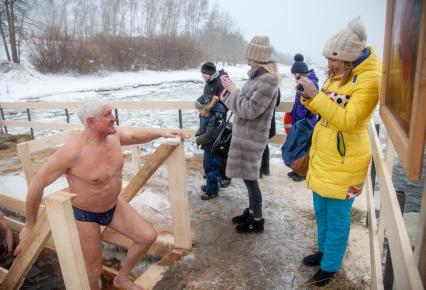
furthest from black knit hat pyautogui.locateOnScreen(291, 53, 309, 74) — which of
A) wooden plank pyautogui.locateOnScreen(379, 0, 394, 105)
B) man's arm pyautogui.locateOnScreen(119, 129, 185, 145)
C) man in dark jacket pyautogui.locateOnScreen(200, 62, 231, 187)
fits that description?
wooden plank pyautogui.locateOnScreen(379, 0, 394, 105)

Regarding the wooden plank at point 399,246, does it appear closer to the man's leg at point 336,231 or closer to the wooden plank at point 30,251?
the man's leg at point 336,231

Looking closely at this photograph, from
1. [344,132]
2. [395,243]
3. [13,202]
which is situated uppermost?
[344,132]

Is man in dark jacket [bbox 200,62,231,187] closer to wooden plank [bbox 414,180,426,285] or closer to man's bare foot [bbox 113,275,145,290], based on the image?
man's bare foot [bbox 113,275,145,290]

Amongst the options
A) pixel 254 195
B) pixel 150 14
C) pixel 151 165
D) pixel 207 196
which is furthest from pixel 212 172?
pixel 150 14

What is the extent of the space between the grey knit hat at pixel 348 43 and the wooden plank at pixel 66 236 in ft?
6.42

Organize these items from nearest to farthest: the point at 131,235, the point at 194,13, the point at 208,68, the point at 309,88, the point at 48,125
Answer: the point at 309,88 → the point at 131,235 → the point at 208,68 → the point at 48,125 → the point at 194,13

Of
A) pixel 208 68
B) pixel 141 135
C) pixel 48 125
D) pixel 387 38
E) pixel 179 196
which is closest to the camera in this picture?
pixel 387 38

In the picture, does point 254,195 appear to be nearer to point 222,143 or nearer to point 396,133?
point 222,143

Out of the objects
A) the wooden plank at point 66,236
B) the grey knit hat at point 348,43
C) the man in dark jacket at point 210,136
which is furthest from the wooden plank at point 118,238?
the grey knit hat at point 348,43

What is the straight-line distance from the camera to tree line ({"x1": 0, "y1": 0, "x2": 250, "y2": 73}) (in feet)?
86.0

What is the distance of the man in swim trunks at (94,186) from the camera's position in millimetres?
2496

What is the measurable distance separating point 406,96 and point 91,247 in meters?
2.48

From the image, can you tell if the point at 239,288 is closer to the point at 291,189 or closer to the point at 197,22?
the point at 291,189

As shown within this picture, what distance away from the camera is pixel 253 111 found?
122 inches
